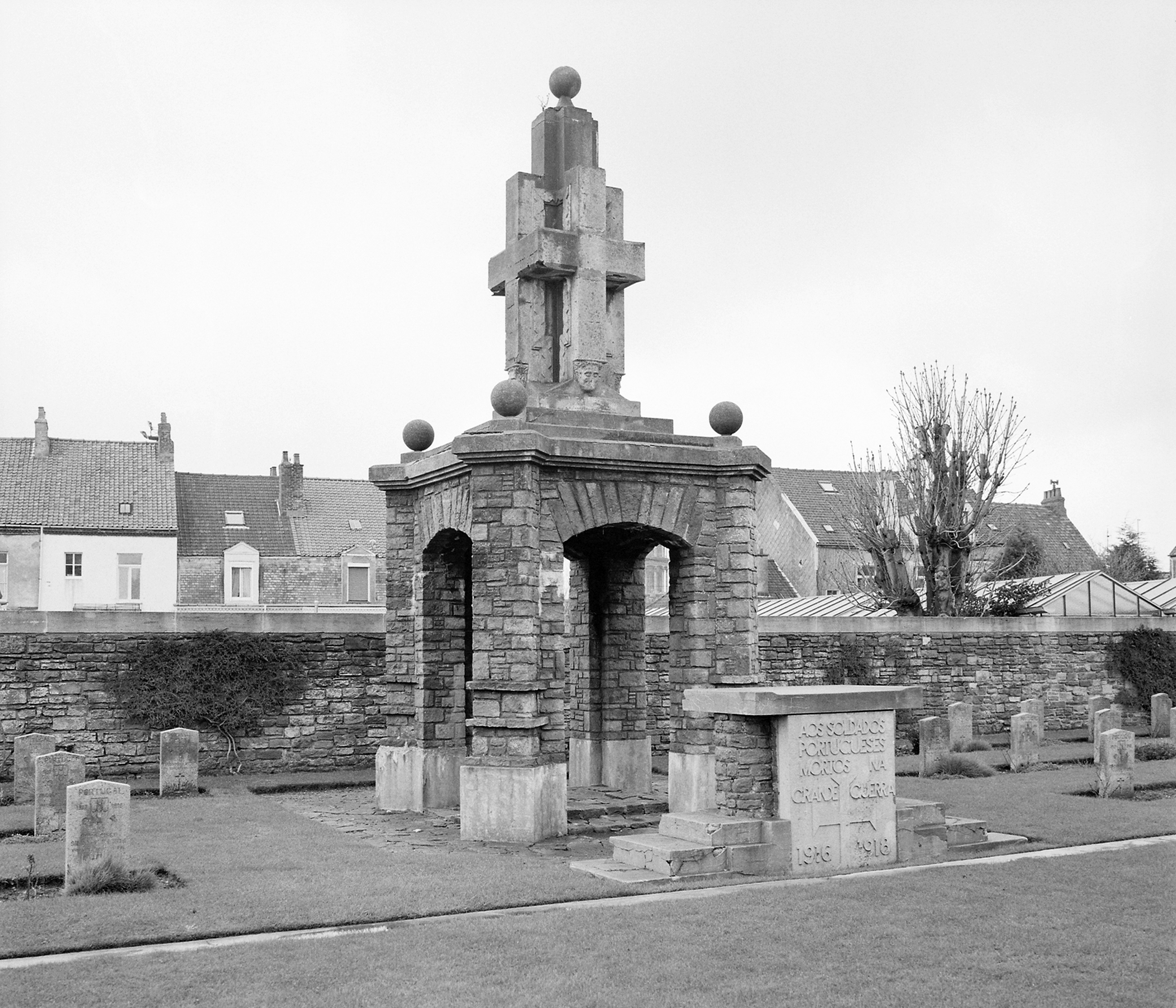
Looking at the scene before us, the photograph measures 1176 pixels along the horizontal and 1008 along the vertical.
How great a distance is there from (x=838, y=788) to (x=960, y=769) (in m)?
7.52

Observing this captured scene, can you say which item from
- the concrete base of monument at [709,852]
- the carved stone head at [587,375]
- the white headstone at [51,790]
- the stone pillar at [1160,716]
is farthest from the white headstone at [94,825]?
the stone pillar at [1160,716]

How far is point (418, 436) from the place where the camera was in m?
14.9

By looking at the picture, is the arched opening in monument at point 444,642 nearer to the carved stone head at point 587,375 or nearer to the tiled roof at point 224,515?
the carved stone head at point 587,375

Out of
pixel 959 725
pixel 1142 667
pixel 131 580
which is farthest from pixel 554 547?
pixel 131 580

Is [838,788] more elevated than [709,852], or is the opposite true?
[838,788]

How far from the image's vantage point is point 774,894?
928cm

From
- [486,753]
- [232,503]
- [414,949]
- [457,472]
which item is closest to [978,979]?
[414,949]

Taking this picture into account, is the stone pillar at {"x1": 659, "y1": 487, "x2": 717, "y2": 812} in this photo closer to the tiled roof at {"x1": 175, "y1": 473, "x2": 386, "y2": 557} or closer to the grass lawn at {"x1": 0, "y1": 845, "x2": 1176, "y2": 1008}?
the grass lawn at {"x1": 0, "y1": 845, "x2": 1176, "y2": 1008}

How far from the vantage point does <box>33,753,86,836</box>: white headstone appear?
12102mm

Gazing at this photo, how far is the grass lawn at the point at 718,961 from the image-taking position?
681 centimetres

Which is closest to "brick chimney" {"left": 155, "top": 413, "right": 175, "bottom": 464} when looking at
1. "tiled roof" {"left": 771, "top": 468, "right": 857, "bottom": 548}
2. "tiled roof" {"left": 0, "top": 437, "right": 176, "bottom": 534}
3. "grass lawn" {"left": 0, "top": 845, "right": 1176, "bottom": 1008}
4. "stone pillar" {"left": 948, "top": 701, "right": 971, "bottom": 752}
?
"tiled roof" {"left": 0, "top": 437, "right": 176, "bottom": 534}

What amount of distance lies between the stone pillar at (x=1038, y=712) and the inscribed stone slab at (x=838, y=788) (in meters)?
8.78

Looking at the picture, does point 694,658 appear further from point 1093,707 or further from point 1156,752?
point 1093,707

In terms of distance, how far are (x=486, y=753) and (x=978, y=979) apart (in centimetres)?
629
